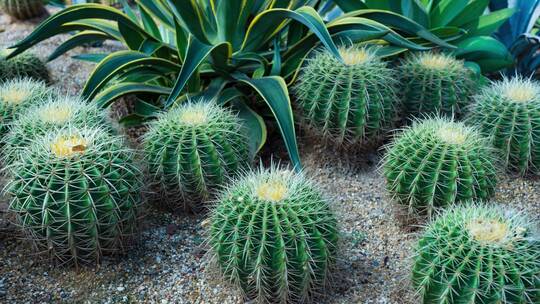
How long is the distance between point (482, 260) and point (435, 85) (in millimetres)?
1512

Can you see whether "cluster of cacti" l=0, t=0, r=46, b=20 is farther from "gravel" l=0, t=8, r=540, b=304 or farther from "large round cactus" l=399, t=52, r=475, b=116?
"large round cactus" l=399, t=52, r=475, b=116

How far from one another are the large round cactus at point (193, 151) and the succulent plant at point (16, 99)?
2.18 feet

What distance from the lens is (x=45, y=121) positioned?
9.68 feet

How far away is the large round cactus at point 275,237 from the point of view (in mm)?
2379

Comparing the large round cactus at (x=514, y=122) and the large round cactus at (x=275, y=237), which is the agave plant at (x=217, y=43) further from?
the large round cactus at (x=275, y=237)

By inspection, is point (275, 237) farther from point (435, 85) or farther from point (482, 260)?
point (435, 85)

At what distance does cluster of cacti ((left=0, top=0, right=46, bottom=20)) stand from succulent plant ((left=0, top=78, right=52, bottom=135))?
2415 millimetres

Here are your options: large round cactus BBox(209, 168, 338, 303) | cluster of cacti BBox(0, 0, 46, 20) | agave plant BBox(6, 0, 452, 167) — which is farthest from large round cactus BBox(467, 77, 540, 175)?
cluster of cacti BBox(0, 0, 46, 20)

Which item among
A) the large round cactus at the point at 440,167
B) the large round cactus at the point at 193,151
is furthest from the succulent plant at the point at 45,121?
the large round cactus at the point at 440,167

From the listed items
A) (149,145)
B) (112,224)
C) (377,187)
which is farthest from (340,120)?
(112,224)

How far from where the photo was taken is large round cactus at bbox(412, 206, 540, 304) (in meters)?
2.23

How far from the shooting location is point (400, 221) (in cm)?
314

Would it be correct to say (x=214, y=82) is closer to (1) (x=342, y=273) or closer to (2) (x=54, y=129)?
(2) (x=54, y=129)

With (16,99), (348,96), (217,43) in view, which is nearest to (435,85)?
(348,96)
